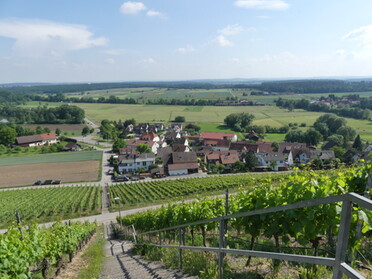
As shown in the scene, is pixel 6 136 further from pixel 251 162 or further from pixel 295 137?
pixel 295 137

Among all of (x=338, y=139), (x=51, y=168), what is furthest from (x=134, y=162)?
(x=338, y=139)

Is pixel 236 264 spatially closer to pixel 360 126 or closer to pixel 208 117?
pixel 360 126

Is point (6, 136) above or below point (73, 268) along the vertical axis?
below

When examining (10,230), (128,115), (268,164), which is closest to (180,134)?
(268,164)

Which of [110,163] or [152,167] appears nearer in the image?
[152,167]

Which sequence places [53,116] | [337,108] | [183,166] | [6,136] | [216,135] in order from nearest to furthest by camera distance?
1. [183,166]
2. [6,136]
3. [216,135]
4. [53,116]
5. [337,108]

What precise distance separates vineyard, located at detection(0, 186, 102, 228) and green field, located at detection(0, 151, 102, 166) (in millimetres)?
21042

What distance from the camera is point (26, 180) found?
52.6 metres

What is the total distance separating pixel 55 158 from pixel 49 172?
40.5 ft

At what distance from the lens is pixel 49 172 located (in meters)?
56.9

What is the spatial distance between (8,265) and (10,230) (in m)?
1.61

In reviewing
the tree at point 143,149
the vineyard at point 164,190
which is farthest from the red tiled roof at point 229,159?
the tree at point 143,149

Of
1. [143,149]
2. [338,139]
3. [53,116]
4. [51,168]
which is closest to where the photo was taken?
[51,168]

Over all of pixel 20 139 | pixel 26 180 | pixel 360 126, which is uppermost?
pixel 360 126
